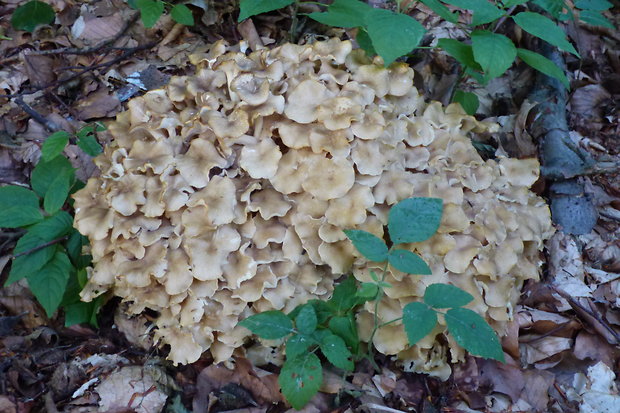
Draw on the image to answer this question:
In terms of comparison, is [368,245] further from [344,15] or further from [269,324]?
[344,15]

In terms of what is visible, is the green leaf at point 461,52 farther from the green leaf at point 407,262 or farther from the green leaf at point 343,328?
the green leaf at point 343,328

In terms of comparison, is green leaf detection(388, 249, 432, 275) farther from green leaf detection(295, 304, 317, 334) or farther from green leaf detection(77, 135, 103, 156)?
green leaf detection(77, 135, 103, 156)

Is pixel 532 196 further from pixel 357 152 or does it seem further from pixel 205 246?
pixel 205 246

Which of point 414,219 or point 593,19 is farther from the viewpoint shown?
point 593,19

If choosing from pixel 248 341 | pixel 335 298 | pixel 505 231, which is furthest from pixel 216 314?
pixel 505 231

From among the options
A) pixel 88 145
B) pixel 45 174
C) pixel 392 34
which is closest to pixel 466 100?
pixel 392 34
